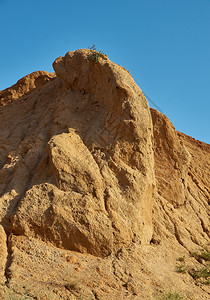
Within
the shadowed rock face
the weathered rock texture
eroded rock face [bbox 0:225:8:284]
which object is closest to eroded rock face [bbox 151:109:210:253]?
the weathered rock texture

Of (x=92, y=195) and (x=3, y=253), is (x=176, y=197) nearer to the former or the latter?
(x=92, y=195)

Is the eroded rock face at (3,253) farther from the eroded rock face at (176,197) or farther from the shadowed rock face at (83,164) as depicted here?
the eroded rock face at (176,197)

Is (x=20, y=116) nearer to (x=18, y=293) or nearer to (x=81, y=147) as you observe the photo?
(x=81, y=147)

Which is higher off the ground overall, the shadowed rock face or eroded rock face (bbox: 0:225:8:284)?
the shadowed rock face

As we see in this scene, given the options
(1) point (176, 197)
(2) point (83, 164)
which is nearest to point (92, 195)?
(2) point (83, 164)

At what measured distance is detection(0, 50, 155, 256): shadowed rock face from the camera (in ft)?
19.5

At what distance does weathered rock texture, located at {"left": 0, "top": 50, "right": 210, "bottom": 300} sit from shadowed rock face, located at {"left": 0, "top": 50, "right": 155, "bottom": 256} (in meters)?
0.02

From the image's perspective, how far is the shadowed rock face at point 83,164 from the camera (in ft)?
19.5

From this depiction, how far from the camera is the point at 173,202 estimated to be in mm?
8977

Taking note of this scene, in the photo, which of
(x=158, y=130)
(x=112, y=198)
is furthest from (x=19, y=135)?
→ (x=158, y=130)

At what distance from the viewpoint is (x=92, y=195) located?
634 cm

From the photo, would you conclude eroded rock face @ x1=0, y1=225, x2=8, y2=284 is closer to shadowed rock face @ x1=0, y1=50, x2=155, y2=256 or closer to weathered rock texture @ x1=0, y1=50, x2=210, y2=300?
weathered rock texture @ x1=0, y1=50, x2=210, y2=300

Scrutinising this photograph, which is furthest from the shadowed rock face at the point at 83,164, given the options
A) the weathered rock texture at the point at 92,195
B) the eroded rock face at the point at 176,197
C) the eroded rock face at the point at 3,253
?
the eroded rock face at the point at 176,197

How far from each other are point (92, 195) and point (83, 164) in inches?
26.7
